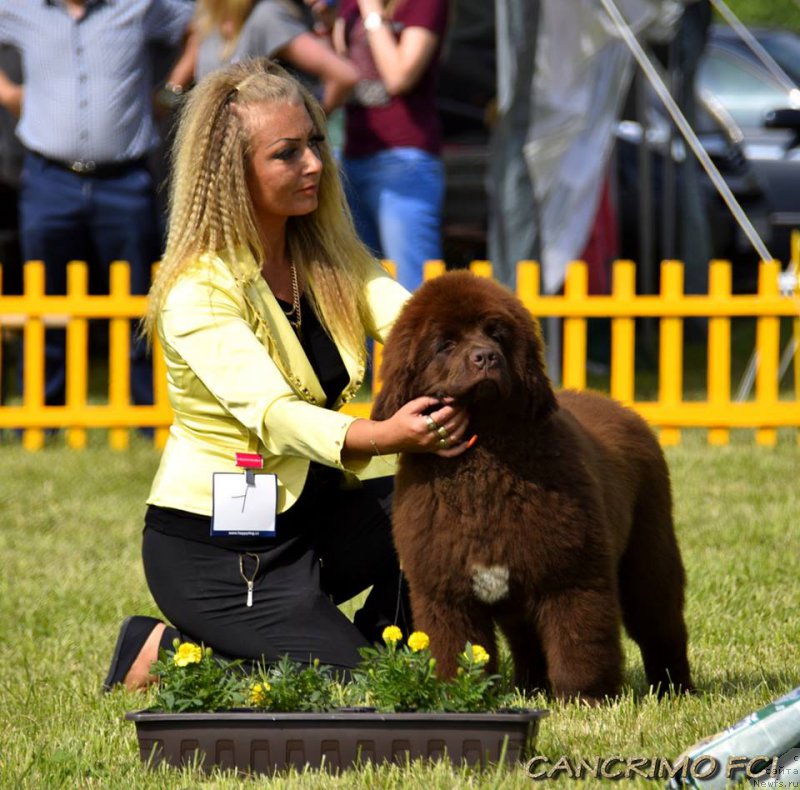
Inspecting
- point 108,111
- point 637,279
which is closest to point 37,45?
point 108,111

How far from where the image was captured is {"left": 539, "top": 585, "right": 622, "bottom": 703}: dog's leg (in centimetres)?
340

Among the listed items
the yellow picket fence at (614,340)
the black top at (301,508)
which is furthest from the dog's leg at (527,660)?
the yellow picket fence at (614,340)

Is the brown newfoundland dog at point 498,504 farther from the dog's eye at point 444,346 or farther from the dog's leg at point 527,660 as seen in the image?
the dog's leg at point 527,660

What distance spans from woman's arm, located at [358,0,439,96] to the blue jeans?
341 millimetres

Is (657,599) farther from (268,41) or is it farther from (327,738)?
(268,41)

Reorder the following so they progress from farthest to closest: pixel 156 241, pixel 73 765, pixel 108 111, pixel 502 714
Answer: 1. pixel 156 241
2. pixel 108 111
3. pixel 73 765
4. pixel 502 714

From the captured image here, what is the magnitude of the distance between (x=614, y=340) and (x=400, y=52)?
204 cm

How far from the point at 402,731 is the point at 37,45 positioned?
581 centimetres

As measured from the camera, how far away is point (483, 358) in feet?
10.5

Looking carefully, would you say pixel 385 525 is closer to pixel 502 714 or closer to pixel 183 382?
pixel 183 382

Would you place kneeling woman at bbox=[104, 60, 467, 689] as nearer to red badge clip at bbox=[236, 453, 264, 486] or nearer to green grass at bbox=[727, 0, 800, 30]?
red badge clip at bbox=[236, 453, 264, 486]

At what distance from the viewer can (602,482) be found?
11.7 feet

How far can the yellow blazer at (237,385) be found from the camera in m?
3.57

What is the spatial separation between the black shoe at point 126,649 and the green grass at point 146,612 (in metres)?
0.08
